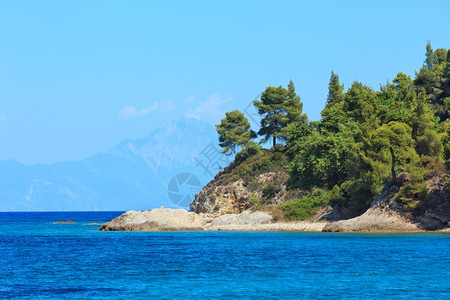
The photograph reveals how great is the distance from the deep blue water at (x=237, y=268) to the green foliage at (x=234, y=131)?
54.2m

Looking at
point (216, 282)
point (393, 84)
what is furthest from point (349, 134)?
point (216, 282)

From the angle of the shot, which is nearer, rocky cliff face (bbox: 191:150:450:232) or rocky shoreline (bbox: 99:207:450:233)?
rocky cliff face (bbox: 191:150:450:232)

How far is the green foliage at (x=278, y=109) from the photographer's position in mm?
111938

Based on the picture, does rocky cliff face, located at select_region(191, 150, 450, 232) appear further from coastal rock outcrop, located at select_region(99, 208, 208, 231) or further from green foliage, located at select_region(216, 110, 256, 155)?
green foliage, located at select_region(216, 110, 256, 155)

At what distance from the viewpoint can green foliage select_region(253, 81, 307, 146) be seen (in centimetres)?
11194

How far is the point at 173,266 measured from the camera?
43.0m

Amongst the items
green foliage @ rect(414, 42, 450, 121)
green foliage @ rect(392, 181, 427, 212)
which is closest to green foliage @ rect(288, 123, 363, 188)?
green foliage @ rect(392, 181, 427, 212)

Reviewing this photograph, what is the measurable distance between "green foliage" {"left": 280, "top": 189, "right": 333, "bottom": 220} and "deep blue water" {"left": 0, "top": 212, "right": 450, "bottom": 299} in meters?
15.4

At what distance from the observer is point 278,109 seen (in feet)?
373

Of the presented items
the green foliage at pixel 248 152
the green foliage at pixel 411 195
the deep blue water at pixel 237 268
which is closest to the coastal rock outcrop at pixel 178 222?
the deep blue water at pixel 237 268

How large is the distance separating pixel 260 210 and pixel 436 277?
49.5 metres

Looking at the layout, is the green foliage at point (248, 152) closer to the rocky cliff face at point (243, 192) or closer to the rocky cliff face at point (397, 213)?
the rocky cliff face at point (243, 192)

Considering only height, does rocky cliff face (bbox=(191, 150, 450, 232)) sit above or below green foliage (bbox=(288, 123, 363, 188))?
below

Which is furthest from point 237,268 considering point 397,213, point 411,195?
point 411,195
